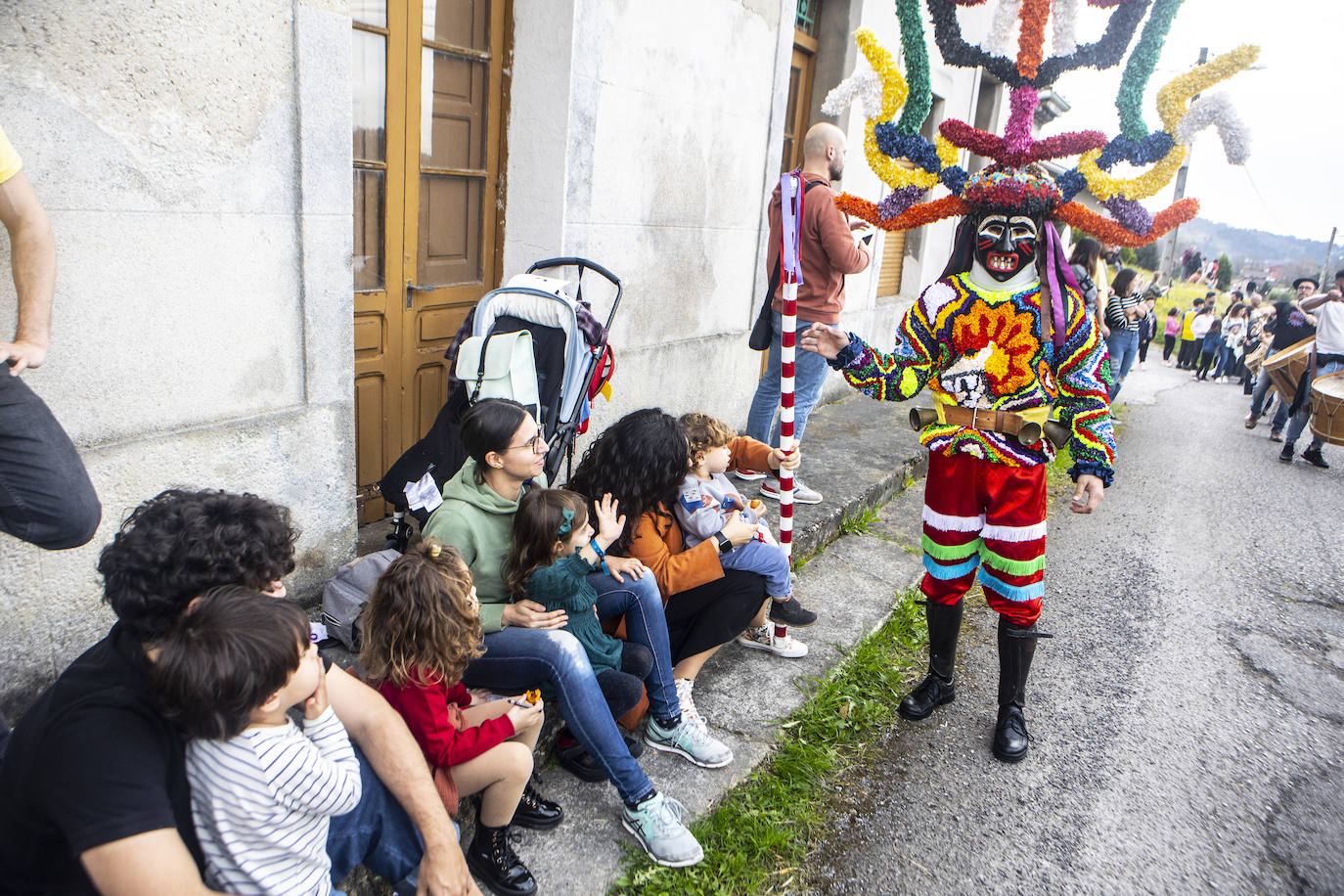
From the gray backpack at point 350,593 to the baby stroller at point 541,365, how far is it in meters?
0.30

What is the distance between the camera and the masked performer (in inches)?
118

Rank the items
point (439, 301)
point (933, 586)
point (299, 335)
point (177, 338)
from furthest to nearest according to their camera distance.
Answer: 1. point (439, 301)
2. point (933, 586)
3. point (299, 335)
4. point (177, 338)

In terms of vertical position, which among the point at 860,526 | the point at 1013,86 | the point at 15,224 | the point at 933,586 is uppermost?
the point at 1013,86

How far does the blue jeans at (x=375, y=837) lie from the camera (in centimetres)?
198

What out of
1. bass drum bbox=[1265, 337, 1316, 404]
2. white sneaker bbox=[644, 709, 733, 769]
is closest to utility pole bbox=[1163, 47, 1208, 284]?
bass drum bbox=[1265, 337, 1316, 404]

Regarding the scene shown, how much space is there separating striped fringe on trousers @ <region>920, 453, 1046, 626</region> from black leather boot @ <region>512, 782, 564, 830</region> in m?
1.64

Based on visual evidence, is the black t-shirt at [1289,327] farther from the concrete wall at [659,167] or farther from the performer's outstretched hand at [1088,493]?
the performer's outstretched hand at [1088,493]

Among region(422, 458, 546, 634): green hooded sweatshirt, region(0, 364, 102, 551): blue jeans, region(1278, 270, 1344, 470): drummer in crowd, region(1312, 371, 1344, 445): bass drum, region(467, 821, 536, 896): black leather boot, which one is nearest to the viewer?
region(0, 364, 102, 551): blue jeans

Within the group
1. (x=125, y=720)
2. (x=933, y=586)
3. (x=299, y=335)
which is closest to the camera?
(x=125, y=720)

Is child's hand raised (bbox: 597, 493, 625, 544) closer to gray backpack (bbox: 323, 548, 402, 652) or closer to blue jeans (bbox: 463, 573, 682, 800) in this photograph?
blue jeans (bbox: 463, 573, 682, 800)

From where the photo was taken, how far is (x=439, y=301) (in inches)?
164

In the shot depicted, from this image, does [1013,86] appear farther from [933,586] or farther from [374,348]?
[374,348]

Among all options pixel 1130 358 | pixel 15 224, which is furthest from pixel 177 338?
pixel 1130 358

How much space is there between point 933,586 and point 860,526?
1917mm
